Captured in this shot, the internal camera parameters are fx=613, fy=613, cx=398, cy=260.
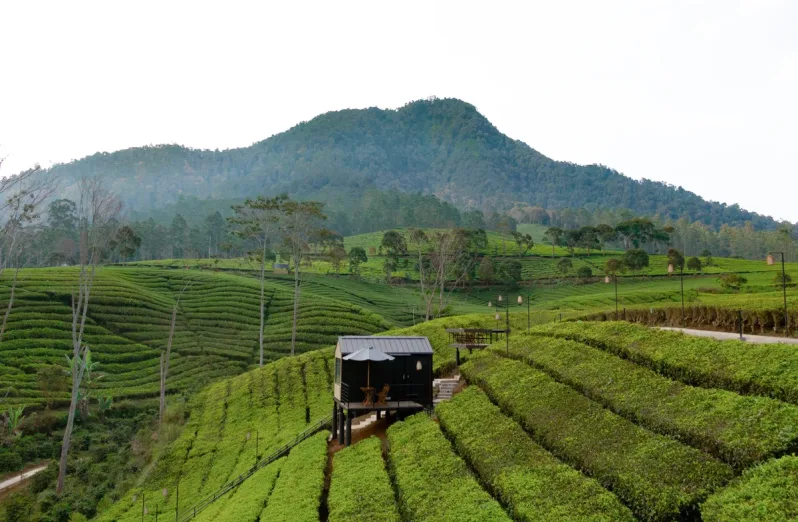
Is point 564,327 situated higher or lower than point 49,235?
lower

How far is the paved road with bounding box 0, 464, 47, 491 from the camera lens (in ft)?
103

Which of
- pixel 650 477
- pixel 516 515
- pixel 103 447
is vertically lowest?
pixel 103 447

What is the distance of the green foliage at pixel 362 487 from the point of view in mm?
15516

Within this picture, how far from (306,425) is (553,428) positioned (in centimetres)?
1632

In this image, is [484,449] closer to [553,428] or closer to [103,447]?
[553,428]

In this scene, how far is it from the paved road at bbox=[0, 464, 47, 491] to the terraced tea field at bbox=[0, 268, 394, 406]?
23.0 ft

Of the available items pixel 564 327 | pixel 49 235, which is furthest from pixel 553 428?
pixel 49 235

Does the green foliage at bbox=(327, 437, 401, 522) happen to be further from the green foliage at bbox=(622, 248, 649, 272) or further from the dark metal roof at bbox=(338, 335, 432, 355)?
the green foliage at bbox=(622, 248, 649, 272)

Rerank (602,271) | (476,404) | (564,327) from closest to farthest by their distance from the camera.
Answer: (476,404), (564,327), (602,271)

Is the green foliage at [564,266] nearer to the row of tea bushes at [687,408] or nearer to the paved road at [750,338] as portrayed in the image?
the paved road at [750,338]

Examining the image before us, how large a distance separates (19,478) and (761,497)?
35483 mm

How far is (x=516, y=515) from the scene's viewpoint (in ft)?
42.6

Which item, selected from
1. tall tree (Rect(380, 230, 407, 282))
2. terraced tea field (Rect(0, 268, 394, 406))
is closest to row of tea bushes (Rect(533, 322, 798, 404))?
terraced tea field (Rect(0, 268, 394, 406))

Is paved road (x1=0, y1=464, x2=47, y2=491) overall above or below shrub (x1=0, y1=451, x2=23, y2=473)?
below
